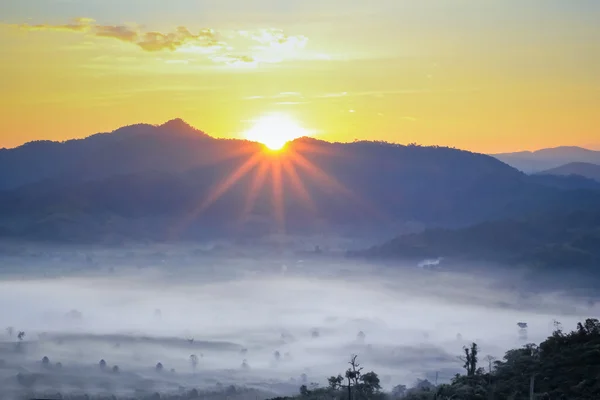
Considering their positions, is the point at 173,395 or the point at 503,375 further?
the point at 173,395

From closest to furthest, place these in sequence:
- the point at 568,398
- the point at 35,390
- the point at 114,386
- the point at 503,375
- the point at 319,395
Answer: the point at 568,398 < the point at 503,375 < the point at 319,395 < the point at 35,390 < the point at 114,386

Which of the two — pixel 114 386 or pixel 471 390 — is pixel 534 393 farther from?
pixel 114 386

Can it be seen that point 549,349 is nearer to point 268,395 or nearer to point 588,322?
point 588,322

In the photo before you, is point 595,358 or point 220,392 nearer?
point 595,358

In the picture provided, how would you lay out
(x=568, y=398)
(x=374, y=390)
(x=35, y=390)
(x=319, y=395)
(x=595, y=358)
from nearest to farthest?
(x=568, y=398) < (x=595, y=358) < (x=319, y=395) < (x=374, y=390) < (x=35, y=390)

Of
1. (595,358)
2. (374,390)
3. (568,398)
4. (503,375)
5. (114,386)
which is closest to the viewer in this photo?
(568,398)

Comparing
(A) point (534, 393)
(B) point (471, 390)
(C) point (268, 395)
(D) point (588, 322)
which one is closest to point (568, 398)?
(A) point (534, 393)

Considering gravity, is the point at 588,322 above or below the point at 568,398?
above

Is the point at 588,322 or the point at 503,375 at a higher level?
the point at 588,322

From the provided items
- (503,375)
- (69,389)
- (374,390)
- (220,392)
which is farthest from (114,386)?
(503,375)
